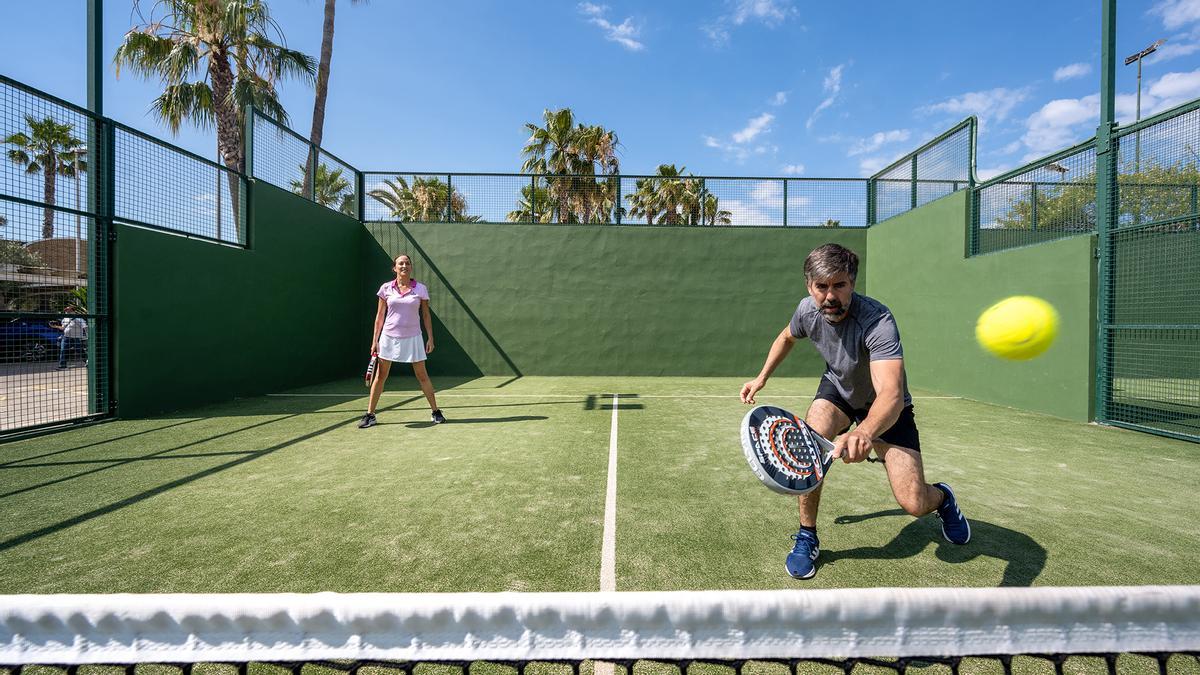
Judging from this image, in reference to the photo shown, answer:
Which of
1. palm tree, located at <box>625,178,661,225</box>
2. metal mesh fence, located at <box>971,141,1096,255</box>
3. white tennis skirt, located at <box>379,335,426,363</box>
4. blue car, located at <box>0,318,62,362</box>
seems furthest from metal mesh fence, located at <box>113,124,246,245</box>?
palm tree, located at <box>625,178,661,225</box>

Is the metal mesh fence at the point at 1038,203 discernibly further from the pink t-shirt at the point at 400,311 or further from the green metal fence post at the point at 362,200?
the green metal fence post at the point at 362,200

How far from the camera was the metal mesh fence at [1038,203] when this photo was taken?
646 centimetres

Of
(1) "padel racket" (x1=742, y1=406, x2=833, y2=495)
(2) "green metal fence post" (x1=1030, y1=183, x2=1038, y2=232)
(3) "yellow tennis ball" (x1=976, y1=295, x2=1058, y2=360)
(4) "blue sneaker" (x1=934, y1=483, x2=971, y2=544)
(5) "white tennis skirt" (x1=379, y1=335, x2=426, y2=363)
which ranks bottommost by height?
(4) "blue sneaker" (x1=934, y1=483, x2=971, y2=544)

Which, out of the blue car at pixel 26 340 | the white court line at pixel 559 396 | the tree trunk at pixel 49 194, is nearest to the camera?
the tree trunk at pixel 49 194

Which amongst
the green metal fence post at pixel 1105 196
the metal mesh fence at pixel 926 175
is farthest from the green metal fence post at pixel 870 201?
the green metal fence post at pixel 1105 196

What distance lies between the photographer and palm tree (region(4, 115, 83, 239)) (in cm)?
497

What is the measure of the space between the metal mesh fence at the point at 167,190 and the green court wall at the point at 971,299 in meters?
11.5

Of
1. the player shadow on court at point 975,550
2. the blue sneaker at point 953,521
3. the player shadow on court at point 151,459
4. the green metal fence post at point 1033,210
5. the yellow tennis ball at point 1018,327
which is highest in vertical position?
the green metal fence post at point 1033,210

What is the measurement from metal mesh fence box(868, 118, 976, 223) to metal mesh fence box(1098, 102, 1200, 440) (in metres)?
2.24

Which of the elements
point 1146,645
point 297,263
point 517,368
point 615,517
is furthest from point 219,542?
point 517,368

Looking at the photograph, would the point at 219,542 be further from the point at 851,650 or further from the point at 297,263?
the point at 297,263

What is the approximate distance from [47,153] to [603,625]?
7.46 meters

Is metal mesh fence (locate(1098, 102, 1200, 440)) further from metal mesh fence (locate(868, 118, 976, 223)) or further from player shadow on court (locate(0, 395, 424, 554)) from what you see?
player shadow on court (locate(0, 395, 424, 554))

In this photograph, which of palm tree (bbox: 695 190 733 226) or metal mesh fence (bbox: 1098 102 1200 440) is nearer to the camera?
metal mesh fence (bbox: 1098 102 1200 440)
